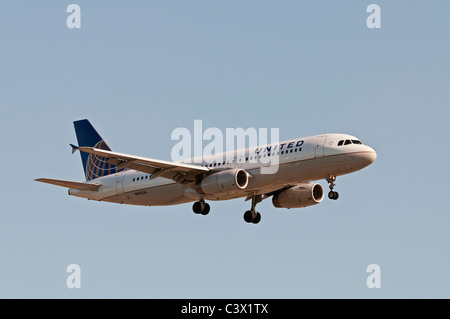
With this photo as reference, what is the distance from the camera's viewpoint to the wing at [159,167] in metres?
53.4

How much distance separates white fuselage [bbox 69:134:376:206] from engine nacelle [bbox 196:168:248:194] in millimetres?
515

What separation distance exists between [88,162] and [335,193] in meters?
21.7

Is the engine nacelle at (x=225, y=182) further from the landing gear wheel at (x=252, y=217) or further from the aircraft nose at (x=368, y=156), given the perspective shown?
the aircraft nose at (x=368, y=156)

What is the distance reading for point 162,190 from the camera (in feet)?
192

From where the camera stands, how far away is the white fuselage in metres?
52.2

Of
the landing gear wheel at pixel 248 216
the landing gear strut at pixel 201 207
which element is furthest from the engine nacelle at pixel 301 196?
the landing gear strut at pixel 201 207

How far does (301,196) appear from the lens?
195 ft

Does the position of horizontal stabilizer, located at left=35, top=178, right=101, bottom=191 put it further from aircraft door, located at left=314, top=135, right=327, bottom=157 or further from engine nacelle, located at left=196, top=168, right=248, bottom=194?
aircraft door, located at left=314, top=135, right=327, bottom=157

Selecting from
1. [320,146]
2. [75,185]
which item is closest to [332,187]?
[320,146]

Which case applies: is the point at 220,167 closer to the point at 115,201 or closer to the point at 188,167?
the point at 188,167

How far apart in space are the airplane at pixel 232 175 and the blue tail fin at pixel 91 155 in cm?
10

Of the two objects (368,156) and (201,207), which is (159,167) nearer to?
(201,207)

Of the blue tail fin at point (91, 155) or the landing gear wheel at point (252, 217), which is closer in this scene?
the landing gear wheel at point (252, 217)

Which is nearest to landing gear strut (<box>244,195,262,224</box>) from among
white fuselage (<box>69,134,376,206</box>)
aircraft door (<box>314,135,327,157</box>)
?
white fuselage (<box>69,134,376,206</box>)
